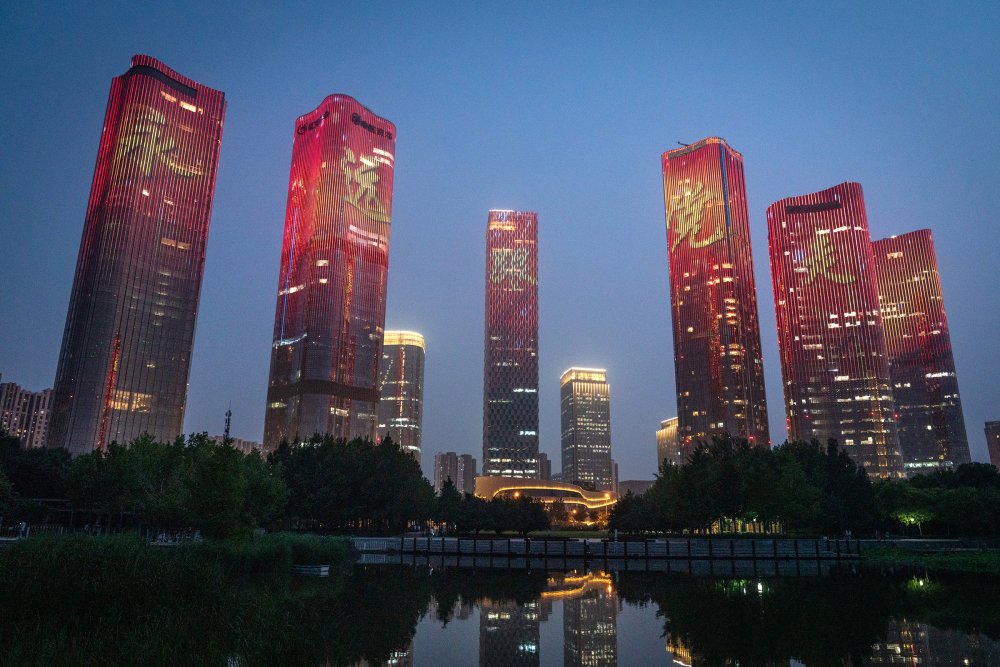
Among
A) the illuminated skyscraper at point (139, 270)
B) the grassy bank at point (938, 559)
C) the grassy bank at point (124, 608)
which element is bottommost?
the grassy bank at point (938, 559)

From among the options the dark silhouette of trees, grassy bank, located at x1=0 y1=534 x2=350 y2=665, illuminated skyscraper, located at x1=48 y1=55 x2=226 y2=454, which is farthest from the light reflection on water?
illuminated skyscraper, located at x1=48 y1=55 x2=226 y2=454

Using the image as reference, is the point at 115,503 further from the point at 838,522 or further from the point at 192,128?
the point at 192,128

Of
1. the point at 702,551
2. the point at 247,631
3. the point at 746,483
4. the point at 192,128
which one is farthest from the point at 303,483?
the point at 192,128

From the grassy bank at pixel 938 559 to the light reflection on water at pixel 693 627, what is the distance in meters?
11.1

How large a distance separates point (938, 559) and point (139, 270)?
184m

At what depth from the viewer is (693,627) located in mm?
19594

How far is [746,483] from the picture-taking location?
66.6m

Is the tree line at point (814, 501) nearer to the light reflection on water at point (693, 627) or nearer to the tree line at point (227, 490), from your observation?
the tree line at point (227, 490)

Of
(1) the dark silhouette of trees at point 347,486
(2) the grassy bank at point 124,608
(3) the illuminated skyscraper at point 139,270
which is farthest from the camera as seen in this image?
(3) the illuminated skyscraper at point 139,270

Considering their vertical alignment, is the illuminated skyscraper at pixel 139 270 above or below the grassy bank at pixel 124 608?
above

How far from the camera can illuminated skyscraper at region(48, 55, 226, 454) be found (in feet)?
531

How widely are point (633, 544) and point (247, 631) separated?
40444 millimetres

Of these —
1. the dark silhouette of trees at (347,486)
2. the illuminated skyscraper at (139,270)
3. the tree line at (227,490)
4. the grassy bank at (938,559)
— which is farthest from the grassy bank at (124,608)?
the illuminated skyscraper at (139,270)

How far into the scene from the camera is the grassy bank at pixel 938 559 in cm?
3931
